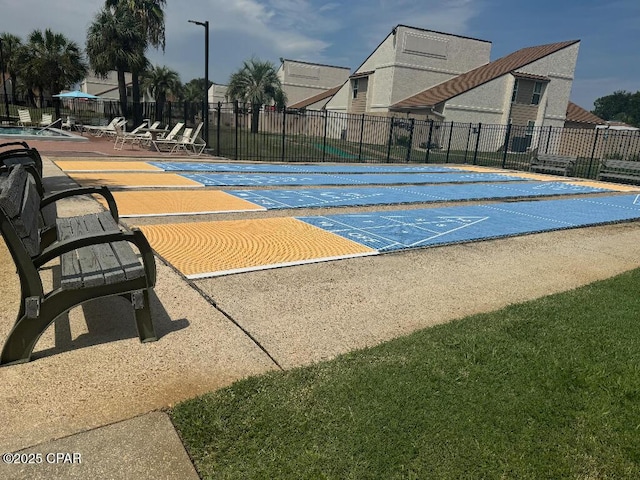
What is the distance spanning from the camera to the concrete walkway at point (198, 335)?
2369 mm

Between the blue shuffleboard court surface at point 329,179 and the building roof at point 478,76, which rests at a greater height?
the building roof at point 478,76

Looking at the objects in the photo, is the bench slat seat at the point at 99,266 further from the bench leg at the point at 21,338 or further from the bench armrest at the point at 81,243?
the bench leg at the point at 21,338

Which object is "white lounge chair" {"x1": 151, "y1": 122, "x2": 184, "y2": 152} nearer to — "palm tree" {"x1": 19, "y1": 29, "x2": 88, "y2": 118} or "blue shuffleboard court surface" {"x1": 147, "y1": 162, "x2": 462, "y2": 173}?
"blue shuffleboard court surface" {"x1": 147, "y1": 162, "x2": 462, "y2": 173}

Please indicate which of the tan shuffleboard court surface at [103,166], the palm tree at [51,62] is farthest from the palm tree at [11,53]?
the tan shuffleboard court surface at [103,166]

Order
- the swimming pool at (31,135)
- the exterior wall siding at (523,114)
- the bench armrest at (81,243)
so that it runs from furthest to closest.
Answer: the exterior wall siding at (523,114) < the swimming pool at (31,135) < the bench armrest at (81,243)

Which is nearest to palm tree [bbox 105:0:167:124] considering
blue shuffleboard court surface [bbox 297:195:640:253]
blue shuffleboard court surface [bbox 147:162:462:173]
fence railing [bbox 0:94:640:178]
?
fence railing [bbox 0:94:640:178]

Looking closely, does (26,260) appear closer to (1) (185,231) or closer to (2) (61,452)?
(2) (61,452)

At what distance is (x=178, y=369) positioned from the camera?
3.12m

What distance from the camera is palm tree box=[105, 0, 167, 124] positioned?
30344mm

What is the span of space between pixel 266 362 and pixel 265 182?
10101 mm

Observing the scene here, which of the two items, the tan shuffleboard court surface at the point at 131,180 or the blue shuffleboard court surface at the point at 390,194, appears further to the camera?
the tan shuffleboard court surface at the point at 131,180

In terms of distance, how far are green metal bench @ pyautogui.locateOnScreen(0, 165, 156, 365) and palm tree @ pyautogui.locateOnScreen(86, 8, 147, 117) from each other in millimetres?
29607

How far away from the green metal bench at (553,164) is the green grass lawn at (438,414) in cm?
1980

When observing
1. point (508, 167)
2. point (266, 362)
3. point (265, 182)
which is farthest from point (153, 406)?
point (508, 167)
